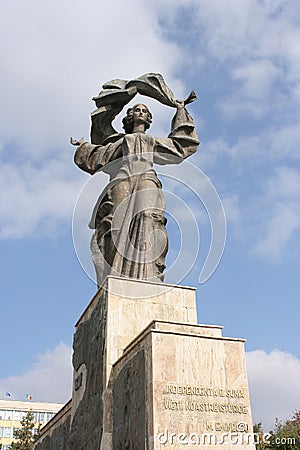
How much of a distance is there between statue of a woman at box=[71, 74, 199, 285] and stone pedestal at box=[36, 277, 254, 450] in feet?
2.95

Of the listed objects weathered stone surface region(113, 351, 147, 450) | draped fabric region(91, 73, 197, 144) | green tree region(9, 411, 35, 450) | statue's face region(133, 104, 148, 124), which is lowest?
weathered stone surface region(113, 351, 147, 450)

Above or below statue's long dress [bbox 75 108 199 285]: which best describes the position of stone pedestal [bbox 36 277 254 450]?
below

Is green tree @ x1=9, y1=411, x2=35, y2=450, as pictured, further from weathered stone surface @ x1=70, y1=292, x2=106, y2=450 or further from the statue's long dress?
the statue's long dress

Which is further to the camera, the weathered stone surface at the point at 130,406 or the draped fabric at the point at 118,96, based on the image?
the draped fabric at the point at 118,96

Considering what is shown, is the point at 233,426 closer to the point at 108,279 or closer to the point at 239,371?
the point at 239,371

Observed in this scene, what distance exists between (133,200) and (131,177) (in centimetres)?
55

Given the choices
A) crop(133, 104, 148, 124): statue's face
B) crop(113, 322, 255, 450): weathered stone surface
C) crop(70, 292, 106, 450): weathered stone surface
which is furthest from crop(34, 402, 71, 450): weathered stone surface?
crop(133, 104, 148, 124): statue's face

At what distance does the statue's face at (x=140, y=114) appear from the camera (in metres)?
10.9

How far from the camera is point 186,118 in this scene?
11.0 m

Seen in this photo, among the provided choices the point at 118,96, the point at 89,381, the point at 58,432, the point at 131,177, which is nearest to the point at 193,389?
the point at 89,381

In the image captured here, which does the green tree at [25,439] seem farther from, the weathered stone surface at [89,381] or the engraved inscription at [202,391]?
the engraved inscription at [202,391]

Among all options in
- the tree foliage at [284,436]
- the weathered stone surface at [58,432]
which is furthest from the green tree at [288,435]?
the weathered stone surface at [58,432]

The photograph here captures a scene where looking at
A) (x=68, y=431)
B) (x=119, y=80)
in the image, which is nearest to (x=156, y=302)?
(x=68, y=431)

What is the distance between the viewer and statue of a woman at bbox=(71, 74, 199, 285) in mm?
9195
